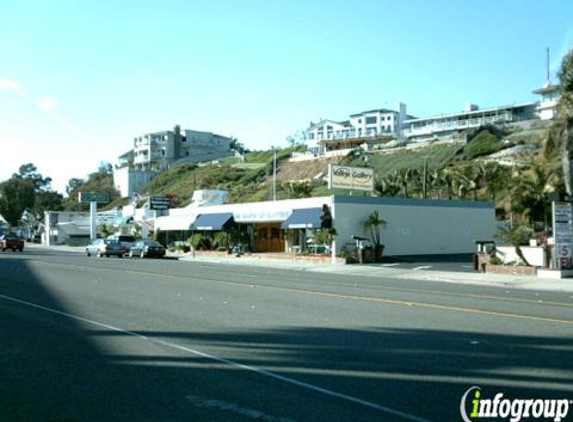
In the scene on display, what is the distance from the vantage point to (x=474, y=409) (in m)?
6.77

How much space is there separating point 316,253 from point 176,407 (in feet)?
115

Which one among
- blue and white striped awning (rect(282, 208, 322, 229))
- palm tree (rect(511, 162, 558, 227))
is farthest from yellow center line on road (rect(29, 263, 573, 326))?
palm tree (rect(511, 162, 558, 227))

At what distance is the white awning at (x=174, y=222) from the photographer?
185 feet

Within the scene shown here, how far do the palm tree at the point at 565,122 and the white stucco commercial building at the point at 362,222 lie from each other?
47.7ft

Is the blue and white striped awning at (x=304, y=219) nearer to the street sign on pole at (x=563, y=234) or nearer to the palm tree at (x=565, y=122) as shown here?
the palm tree at (x=565, y=122)

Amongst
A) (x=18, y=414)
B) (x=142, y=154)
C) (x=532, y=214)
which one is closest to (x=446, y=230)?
(x=532, y=214)

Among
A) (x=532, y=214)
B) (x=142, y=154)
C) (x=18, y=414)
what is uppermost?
(x=142, y=154)

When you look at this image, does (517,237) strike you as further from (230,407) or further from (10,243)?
(10,243)

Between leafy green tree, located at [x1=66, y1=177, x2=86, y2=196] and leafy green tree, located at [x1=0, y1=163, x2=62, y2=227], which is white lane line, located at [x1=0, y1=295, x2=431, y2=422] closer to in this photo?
leafy green tree, located at [x1=0, y1=163, x2=62, y2=227]

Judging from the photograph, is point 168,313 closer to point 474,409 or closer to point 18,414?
point 18,414

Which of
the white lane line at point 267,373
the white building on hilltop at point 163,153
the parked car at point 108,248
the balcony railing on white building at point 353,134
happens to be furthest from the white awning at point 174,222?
the white building on hilltop at point 163,153

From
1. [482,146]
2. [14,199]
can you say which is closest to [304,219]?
[482,146]

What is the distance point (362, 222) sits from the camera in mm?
41281

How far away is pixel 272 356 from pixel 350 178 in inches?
1402
